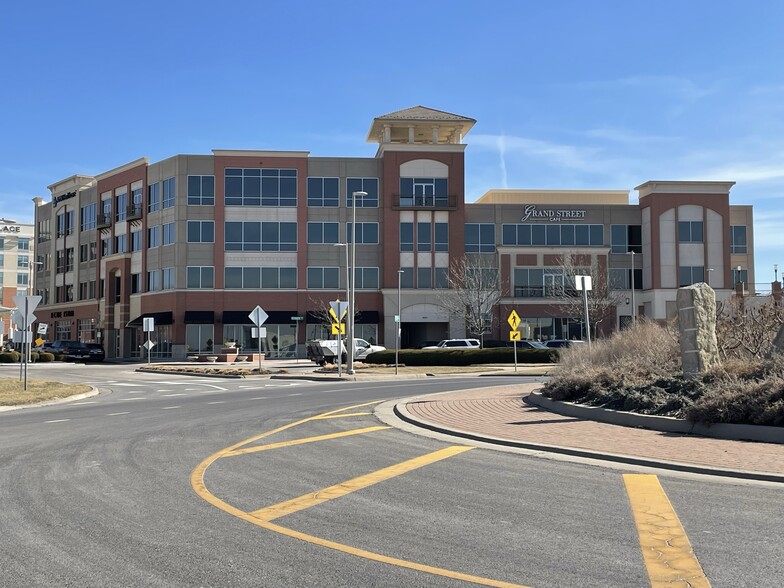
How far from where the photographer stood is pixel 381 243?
61.9m

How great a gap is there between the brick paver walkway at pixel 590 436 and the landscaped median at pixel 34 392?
10915mm

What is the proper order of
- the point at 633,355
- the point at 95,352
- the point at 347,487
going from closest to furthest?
the point at 347,487 < the point at 633,355 < the point at 95,352

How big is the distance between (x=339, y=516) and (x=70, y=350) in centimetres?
5829

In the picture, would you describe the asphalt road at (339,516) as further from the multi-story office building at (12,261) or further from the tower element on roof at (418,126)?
the multi-story office building at (12,261)

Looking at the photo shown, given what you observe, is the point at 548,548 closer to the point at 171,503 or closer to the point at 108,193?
the point at 171,503

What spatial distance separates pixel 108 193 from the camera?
69.4m

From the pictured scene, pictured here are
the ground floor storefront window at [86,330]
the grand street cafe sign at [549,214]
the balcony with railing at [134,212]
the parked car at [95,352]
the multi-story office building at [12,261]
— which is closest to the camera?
the parked car at [95,352]

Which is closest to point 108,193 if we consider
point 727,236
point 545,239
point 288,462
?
point 545,239

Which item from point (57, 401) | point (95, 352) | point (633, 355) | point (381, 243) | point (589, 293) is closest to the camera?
point (633, 355)

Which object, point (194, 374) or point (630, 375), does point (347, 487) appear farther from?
point (194, 374)

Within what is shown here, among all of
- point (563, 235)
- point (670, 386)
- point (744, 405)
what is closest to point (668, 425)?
point (744, 405)

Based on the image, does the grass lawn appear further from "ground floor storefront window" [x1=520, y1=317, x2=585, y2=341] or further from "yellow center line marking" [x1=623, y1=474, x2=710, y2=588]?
"ground floor storefront window" [x1=520, y1=317, x2=585, y2=341]

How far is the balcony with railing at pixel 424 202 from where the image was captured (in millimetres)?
61469

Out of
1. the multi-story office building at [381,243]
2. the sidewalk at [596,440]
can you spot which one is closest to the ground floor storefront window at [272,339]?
→ the multi-story office building at [381,243]
